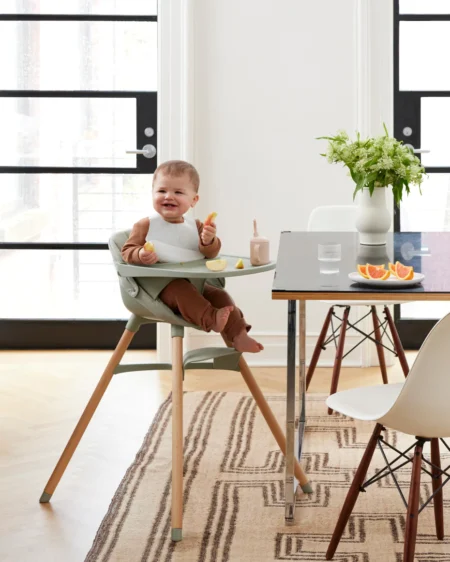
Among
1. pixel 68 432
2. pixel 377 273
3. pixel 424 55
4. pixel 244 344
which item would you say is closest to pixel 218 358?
pixel 244 344

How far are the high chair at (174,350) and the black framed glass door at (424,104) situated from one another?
7.56 ft

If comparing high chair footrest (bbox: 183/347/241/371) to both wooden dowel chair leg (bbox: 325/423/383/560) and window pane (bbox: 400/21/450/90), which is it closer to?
wooden dowel chair leg (bbox: 325/423/383/560)

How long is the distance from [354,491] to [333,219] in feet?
6.36

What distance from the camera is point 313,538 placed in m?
2.75

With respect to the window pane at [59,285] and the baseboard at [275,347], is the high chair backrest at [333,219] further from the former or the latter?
the window pane at [59,285]

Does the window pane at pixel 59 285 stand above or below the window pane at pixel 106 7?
below

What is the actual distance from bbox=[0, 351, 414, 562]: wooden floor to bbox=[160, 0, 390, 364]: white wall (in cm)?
65

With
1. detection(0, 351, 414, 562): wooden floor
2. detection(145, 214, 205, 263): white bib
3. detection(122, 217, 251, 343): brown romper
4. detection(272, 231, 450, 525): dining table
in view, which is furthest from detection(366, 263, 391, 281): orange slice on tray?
detection(0, 351, 414, 562): wooden floor

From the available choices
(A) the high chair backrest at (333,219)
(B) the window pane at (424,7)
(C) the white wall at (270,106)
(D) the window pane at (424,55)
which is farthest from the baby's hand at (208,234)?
(B) the window pane at (424,7)

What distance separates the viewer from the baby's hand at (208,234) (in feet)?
9.51

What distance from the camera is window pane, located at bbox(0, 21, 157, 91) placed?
5.05 meters

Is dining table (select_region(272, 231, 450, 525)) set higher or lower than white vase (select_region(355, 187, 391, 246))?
lower

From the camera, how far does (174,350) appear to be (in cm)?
279

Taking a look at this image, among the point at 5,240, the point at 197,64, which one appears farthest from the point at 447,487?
the point at 5,240
